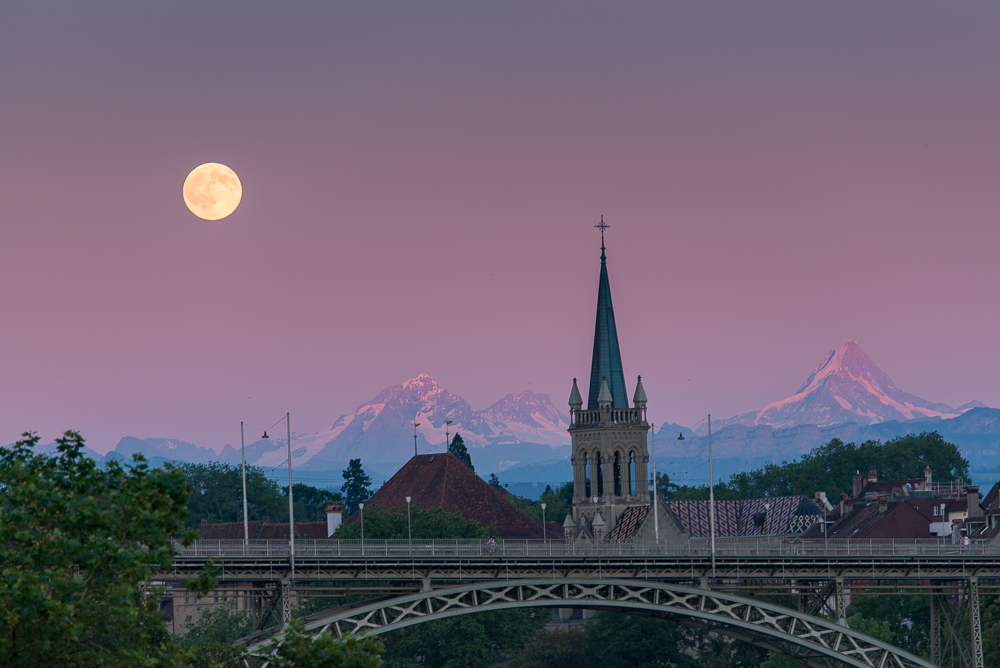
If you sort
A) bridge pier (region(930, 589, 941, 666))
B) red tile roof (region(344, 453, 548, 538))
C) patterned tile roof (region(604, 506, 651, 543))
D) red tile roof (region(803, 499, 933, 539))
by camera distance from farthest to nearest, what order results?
red tile roof (region(344, 453, 548, 538)), patterned tile roof (region(604, 506, 651, 543)), red tile roof (region(803, 499, 933, 539)), bridge pier (region(930, 589, 941, 666))

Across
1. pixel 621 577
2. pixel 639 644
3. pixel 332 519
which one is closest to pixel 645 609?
pixel 621 577

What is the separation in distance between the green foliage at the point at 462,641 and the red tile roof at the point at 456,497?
17038 millimetres

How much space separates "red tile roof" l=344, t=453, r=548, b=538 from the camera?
139250 mm

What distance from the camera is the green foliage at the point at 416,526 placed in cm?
12556

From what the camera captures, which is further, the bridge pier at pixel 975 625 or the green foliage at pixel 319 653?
the bridge pier at pixel 975 625

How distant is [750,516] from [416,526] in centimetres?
4154

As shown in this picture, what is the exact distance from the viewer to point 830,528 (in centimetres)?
13938

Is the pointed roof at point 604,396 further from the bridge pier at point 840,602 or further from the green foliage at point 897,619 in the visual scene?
the bridge pier at point 840,602

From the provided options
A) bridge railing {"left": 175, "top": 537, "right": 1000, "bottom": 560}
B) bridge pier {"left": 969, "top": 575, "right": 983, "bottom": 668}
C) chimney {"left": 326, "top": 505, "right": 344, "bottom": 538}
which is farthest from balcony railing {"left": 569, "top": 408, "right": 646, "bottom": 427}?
bridge pier {"left": 969, "top": 575, "right": 983, "bottom": 668}

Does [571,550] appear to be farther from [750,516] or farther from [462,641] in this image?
[750,516]

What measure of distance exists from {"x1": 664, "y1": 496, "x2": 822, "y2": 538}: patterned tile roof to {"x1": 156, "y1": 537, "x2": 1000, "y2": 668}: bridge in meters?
56.9

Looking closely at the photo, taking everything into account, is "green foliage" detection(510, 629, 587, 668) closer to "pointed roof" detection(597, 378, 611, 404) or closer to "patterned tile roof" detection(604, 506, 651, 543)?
"patterned tile roof" detection(604, 506, 651, 543)

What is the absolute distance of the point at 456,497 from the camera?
142 meters

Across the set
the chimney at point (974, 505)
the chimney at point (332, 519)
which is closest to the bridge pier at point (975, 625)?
the chimney at point (974, 505)
